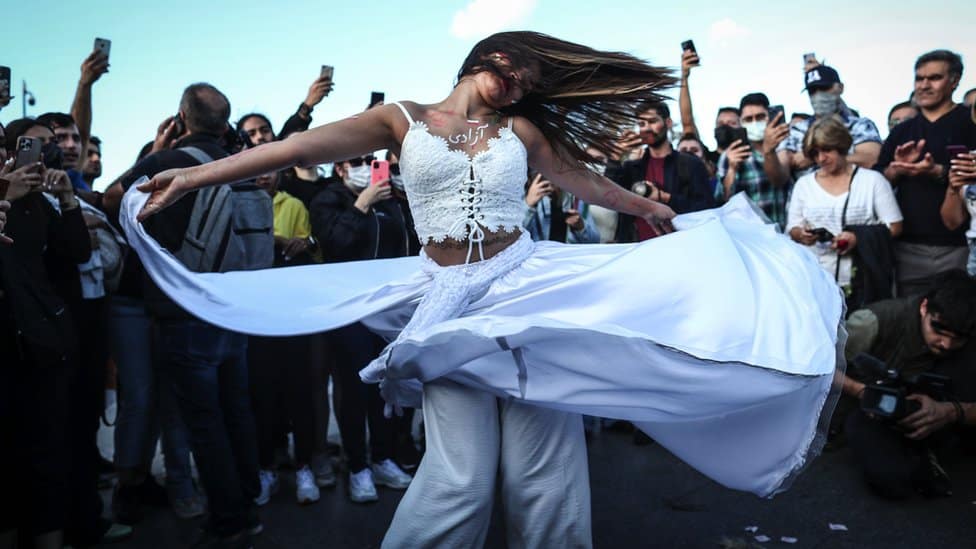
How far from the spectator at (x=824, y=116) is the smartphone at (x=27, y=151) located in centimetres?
510

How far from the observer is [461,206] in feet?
9.18

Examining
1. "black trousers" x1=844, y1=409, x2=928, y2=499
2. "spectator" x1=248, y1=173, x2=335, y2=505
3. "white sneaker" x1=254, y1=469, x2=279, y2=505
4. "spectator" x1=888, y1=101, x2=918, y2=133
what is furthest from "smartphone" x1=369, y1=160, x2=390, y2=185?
"spectator" x1=888, y1=101, x2=918, y2=133

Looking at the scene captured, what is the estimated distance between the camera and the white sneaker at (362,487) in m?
4.64

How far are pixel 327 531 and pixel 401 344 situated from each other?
211 centimetres

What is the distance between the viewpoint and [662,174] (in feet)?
20.2

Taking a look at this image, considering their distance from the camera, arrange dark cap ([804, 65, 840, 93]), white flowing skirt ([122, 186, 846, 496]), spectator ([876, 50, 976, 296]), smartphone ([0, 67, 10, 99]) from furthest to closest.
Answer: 1. dark cap ([804, 65, 840, 93])
2. spectator ([876, 50, 976, 296])
3. smartphone ([0, 67, 10, 99])
4. white flowing skirt ([122, 186, 846, 496])

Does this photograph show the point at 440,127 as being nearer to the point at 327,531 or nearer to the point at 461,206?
the point at 461,206

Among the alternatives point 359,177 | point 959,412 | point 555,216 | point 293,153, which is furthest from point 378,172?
point 959,412

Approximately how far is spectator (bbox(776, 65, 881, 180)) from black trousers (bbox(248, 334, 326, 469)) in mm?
3908

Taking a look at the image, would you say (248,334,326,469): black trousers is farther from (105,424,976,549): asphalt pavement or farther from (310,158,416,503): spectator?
(105,424,976,549): asphalt pavement

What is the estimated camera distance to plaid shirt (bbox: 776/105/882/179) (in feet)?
21.9

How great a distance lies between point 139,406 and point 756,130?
5608 millimetres

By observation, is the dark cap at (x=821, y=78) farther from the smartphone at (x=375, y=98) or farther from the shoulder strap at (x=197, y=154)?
the shoulder strap at (x=197, y=154)

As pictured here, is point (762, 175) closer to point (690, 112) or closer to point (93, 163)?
point (690, 112)
